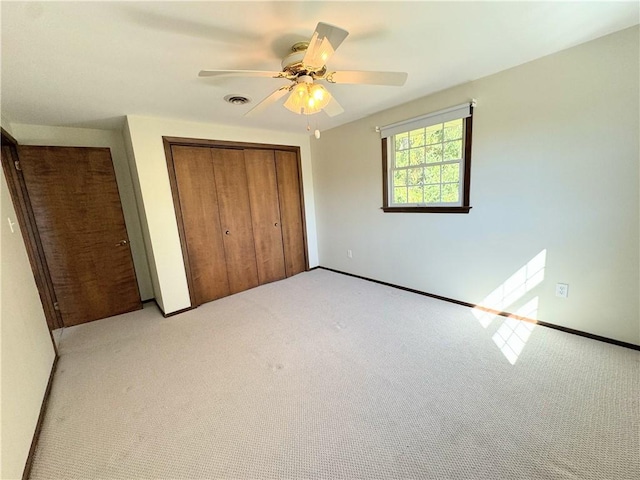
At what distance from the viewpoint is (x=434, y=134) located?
2.77 meters

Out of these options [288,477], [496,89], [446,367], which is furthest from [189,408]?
[496,89]

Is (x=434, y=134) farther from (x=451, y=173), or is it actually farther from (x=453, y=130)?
(x=451, y=173)

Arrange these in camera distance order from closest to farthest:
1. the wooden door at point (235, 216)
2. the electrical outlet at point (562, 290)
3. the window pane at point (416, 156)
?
the electrical outlet at point (562, 290)
the window pane at point (416, 156)
the wooden door at point (235, 216)

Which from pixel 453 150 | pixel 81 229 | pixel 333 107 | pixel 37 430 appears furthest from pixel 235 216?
pixel 453 150

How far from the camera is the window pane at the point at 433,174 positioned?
280 centimetres

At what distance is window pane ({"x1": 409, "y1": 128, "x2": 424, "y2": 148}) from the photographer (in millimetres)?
2871

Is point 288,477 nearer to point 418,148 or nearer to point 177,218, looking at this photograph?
point 177,218

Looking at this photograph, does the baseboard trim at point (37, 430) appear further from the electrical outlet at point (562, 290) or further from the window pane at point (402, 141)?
the window pane at point (402, 141)

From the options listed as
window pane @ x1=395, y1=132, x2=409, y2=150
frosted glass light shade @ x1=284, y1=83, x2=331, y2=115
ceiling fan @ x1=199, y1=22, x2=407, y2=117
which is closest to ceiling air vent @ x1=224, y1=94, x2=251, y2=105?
ceiling fan @ x1=199, y1=22, x2=407, y2=117

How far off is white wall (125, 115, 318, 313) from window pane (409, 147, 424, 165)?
2.23 meters

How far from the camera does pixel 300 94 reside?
1731 mm

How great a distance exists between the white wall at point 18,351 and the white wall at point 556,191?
338cm

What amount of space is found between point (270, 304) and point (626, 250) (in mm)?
3219

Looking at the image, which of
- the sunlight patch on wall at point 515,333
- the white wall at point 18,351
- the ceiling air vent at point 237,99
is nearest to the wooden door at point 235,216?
the ceiling air vent at point 237,99
